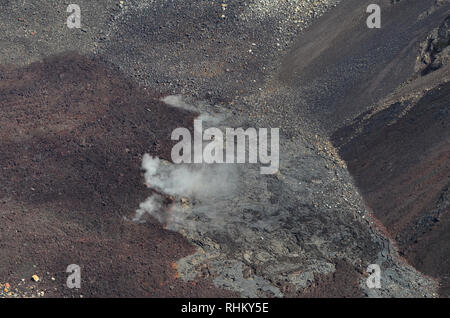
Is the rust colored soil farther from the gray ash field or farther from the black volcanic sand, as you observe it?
the black volcanic sand

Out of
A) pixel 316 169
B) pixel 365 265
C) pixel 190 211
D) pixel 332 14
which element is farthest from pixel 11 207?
pixel 332 14

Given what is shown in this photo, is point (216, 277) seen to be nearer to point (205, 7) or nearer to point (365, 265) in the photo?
point (365, 265)

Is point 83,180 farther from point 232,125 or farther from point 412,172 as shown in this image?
point 412,172

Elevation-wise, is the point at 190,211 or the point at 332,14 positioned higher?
the point at 332,14

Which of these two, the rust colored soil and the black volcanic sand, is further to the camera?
the rust colored soil

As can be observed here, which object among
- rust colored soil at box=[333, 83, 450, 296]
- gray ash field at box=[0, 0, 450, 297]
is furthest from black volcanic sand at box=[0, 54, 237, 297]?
rust colored soil at box=[333, 83, 450, 296]

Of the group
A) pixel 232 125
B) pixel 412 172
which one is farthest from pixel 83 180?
pixel 412 172
